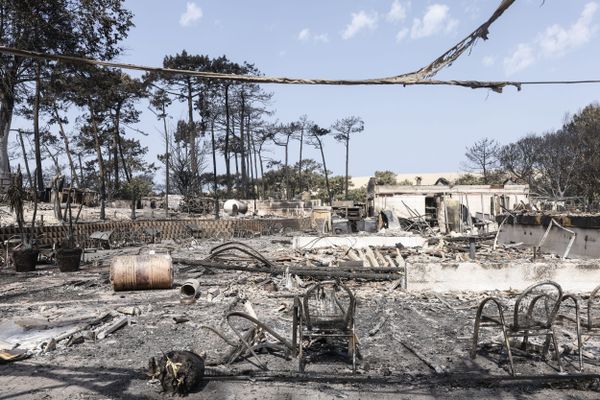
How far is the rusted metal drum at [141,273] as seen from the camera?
1042 centimetres

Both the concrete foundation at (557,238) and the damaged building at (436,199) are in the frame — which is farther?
the damaged building at (436,199)

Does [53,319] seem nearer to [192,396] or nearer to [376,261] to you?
[192,396]

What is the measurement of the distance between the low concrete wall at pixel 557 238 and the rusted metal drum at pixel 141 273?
10570 millimetres

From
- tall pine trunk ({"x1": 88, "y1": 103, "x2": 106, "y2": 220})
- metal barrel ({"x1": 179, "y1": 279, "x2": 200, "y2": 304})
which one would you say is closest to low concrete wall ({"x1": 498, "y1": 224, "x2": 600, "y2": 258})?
metal barrel ({"x1": 179, "y1": 279, "x2": 200, "y2": 304})

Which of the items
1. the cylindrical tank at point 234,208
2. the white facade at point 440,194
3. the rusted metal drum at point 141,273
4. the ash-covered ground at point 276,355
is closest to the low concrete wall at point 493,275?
the ash-covered ground at point 276,355

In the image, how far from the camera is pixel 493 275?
390 inches

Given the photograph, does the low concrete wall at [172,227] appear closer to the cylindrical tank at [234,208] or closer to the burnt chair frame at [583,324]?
the cylindrical tank at [234,208]

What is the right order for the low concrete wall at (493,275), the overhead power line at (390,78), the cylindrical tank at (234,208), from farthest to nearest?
the cylindrical tank at (234,208), the low concrete wall at (493,275), the overhead power line at (390,78)

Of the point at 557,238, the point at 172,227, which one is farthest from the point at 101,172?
the point at 557,238

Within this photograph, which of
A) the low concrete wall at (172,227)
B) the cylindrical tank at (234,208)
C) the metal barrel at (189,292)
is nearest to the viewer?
the metal barrel at (189,292)

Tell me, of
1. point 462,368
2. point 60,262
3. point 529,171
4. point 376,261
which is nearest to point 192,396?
point 462,368

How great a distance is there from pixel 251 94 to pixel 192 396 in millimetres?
52052

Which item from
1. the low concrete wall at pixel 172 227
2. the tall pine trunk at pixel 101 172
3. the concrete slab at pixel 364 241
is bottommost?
the concrete slab at pixel 364 241

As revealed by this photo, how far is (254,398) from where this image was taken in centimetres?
478
